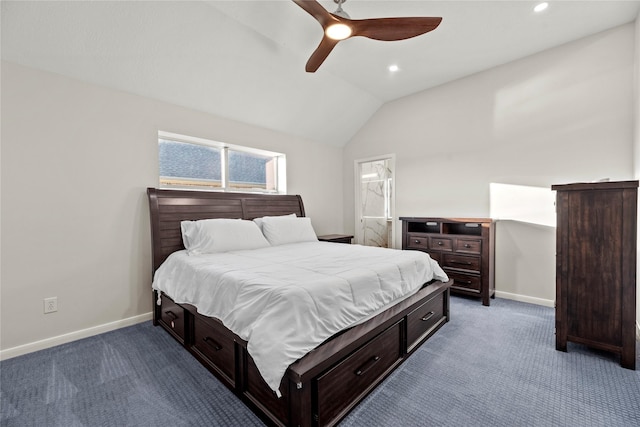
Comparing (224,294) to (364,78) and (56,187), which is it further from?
(364,78)

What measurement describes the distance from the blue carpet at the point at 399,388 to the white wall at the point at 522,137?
1.19 meters

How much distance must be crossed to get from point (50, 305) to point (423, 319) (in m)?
3.15

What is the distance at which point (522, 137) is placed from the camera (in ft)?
10.5

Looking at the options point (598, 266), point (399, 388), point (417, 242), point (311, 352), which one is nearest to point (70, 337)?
point (311, 352)

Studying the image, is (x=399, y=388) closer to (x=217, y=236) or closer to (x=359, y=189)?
(x=217, y=236)

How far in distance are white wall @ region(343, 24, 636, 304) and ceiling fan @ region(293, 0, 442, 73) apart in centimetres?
203

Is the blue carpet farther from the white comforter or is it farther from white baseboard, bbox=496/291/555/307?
white baseboard, bbox=496/291/555/307

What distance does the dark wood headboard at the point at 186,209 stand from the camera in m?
2.78

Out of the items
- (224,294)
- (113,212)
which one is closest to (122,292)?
(113,212)

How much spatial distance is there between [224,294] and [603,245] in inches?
105

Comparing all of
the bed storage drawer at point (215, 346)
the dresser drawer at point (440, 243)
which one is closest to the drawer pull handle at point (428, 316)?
the dresser drawer at point (440, 243)

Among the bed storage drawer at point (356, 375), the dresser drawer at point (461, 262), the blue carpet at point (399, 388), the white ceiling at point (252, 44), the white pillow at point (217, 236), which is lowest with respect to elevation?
the blue carpet at point (399, 388)

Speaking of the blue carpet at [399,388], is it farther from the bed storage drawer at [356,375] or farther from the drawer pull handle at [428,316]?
the drawer pull handle at [428,316]

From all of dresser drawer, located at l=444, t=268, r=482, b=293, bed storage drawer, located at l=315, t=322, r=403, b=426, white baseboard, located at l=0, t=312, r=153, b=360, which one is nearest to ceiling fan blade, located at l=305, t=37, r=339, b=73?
bed storage drawer, located at l=315, t=322, r=403, b=426
